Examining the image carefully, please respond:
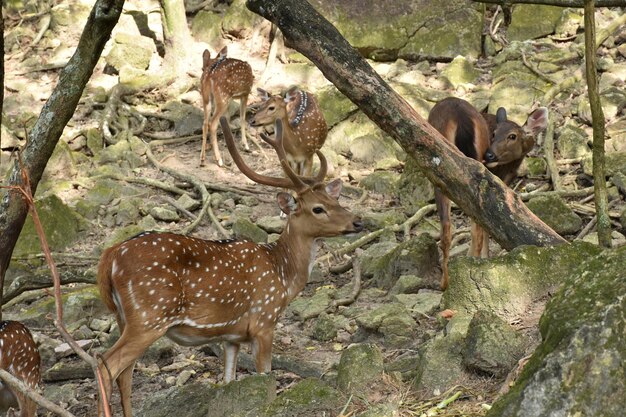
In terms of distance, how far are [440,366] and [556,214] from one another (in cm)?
451

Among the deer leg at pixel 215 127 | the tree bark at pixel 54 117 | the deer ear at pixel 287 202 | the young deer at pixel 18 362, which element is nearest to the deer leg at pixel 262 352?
the deer ear at pixel 287 202

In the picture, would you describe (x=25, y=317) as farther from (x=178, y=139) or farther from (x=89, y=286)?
(x=178, y=139)

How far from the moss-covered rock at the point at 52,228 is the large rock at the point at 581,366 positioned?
7820 millimetres

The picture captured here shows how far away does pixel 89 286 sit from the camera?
902 cm

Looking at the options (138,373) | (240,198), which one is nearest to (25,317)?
(138,373)

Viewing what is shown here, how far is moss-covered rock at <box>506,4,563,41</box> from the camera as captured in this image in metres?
14.5

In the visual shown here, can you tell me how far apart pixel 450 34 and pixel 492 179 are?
29.9 feet

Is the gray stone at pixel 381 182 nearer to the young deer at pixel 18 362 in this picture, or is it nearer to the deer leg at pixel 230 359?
the deer leg at pixel 230 359

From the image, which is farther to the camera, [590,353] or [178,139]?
[178,139]

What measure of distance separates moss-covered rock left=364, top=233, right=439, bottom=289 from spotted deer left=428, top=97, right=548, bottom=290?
0.57 feet

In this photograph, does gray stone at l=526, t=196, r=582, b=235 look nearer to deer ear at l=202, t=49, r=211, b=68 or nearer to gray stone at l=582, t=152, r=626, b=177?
gray stone at l=582, t=152, r=626, b=177

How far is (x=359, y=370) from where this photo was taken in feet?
16.2

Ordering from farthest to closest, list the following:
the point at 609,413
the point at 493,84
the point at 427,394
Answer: the point at 493,84 < the point at 427,394 < the point at 609,413

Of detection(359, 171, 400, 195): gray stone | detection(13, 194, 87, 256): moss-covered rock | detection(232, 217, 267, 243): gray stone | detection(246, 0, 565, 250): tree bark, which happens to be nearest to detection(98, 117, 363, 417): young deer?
detection(246, 0, 565, 250): tree bark
